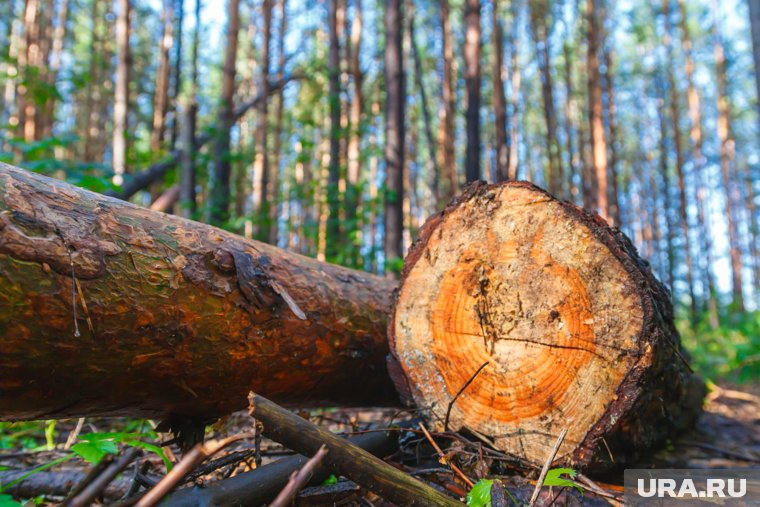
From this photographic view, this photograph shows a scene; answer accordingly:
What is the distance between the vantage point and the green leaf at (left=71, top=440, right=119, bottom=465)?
1.19 m

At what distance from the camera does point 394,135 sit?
6750mm

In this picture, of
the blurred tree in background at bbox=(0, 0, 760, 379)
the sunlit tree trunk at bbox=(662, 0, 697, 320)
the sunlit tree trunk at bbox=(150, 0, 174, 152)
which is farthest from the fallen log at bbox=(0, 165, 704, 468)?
the sunlit tree trunk at bbox=(662, 0, 697, 320)

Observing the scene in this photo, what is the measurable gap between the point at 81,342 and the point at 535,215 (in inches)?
65.8

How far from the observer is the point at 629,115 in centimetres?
3109

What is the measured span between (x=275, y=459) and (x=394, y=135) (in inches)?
208

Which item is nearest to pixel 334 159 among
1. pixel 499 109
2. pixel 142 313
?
pixel 499 109

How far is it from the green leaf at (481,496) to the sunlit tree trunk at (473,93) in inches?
230

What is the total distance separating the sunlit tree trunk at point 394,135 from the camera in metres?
6.44

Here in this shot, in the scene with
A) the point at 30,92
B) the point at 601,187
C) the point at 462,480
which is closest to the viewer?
the point at 462,480

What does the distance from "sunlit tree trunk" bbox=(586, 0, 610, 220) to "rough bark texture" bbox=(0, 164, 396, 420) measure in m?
8.90

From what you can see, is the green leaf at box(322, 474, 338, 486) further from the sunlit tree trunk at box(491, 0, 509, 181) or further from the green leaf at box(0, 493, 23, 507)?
the sunlit tree trunk at box(491, 0, 509, 181)

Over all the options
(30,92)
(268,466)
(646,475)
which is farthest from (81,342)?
(30,92)

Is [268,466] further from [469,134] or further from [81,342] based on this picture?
[469,134]

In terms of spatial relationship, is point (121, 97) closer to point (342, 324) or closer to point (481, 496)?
point (342, 324)
